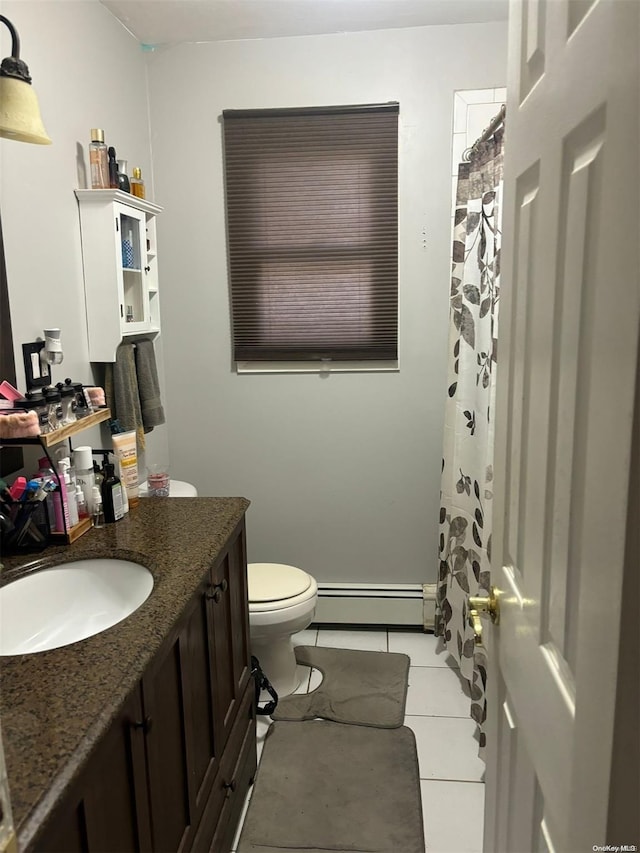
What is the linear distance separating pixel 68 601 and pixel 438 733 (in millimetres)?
1432

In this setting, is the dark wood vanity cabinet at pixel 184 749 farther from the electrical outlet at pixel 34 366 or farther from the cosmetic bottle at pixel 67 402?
the electrical outlet at pixel 34 366

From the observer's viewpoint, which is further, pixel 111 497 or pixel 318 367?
pixel 318 367

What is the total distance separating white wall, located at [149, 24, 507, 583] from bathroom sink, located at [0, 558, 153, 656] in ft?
4.74

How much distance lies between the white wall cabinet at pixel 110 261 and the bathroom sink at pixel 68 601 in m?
0.88

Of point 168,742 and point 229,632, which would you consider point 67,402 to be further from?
point 168,742

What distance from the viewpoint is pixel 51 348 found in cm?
184

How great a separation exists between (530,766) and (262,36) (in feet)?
9.00

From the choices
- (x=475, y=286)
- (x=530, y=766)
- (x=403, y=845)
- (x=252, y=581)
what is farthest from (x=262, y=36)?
(x=403, y=845)

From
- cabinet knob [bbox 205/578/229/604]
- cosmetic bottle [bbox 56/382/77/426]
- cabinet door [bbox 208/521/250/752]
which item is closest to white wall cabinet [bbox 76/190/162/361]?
cosmetic bottle [bbox 56/382/77/426]

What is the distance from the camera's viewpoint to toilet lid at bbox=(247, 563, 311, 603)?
7.72 feet

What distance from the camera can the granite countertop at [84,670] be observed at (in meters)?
0.85

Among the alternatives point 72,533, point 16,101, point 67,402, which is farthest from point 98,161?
point 72,533

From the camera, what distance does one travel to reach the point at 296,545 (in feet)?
9.95

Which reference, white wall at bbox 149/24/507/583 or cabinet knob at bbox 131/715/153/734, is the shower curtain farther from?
cabinet knob at bbox 131/715/153/734
